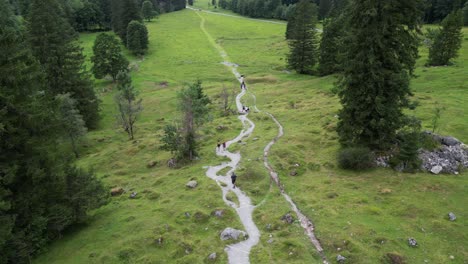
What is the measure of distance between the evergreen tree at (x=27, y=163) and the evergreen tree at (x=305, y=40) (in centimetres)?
7097

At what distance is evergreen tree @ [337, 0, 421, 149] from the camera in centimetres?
3650

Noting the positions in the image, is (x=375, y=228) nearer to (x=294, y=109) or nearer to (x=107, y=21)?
(x=294, y=109)

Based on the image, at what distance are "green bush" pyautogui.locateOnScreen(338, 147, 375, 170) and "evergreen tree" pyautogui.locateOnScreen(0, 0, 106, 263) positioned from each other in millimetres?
27887

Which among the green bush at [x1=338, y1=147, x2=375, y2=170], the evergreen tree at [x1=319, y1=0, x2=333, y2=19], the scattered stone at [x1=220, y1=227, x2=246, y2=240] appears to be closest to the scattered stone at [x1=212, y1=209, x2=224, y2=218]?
the scattered stone at [x1=220, y1=227, x2=246, y2=240]

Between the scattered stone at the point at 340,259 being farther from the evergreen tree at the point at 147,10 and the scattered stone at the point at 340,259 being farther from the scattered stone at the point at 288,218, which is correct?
the evergreen tree at the point at 147,10

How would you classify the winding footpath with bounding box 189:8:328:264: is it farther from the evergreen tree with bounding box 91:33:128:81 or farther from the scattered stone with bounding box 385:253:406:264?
the evergreen tree with bounding box 91:33:128:81

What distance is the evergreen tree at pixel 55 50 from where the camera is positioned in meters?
59.1

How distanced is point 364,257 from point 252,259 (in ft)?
26.4

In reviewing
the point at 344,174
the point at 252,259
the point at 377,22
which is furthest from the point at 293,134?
the point at 252,259

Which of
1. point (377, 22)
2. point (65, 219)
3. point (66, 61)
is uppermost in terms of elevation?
point (377, 22)

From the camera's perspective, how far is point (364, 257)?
24.7m

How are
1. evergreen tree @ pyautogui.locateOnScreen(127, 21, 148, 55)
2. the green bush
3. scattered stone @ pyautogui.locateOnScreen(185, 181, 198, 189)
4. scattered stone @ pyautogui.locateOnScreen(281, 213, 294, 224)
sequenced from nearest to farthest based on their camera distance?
scattered stone @ pyautogui.locateOnScreen(281, 213, 294, 224), the green bush, scattered stone @ pyautogui.locateOnScreen(185, 181, 198, 189), evergreen tree @ pyautogui.locateOnScreen(127, 21, 148, 55)

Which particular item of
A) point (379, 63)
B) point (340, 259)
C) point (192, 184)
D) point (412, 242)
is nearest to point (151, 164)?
point (192, 184)

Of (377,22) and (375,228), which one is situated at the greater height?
(377,22)
